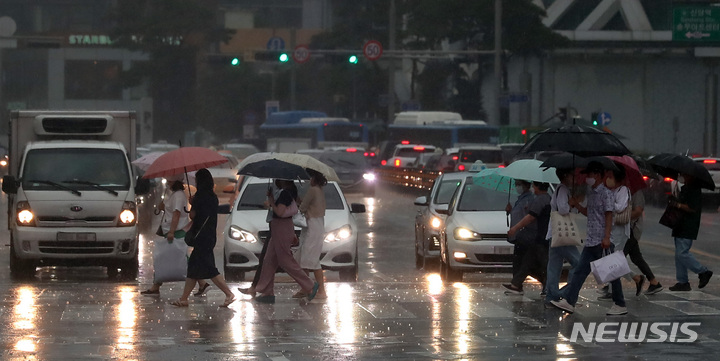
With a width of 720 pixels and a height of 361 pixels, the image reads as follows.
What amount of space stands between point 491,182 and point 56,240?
5.95m

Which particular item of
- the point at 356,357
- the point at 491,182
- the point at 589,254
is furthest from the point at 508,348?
the point at 491,182

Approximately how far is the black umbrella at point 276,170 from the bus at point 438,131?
4629cm

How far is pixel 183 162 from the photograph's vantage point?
47.2 feet

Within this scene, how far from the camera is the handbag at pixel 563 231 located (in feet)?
43.9

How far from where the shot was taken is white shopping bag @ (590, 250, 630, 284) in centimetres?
1259

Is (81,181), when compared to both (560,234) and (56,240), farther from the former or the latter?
(560,234)

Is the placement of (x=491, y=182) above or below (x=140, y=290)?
above

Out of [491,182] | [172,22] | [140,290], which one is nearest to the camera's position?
[140,290]

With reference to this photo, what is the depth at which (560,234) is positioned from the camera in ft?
44.0

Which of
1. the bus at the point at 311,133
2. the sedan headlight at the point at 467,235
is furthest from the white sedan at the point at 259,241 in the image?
the bus at the point at 311,133

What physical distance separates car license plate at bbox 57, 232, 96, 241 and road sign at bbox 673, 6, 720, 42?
32182 mm

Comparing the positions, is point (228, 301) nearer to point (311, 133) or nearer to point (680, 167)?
point (680, 167)

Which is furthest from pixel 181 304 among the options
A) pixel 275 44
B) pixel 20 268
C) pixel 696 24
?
pixel 275 44

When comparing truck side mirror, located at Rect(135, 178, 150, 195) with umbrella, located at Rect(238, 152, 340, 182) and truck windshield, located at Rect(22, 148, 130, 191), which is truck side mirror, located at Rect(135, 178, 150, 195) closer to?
Result: truck windshield, located at Rect(22, 148, 130, 191)
